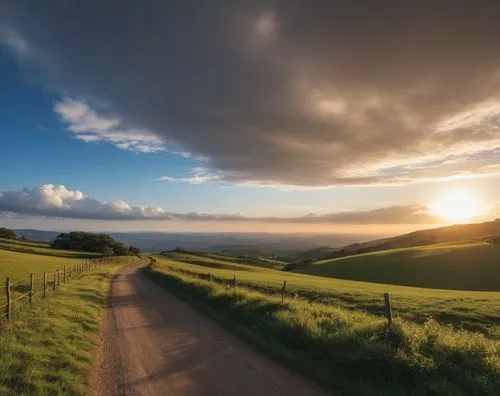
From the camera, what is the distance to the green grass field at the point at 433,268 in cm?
6175

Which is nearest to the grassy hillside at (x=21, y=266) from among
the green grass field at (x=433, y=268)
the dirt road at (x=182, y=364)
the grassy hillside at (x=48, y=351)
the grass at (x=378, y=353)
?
the grassy hillside at (x=48, y=351)

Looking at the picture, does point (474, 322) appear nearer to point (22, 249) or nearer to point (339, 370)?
point (339, 370)

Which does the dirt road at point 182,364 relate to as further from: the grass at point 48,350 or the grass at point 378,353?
the grass at point 378,353

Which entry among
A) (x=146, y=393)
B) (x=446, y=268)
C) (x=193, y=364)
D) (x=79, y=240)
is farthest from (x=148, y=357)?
(x=79, y=240)

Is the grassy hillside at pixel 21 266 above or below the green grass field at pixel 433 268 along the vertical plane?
above

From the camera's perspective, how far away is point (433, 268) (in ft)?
235

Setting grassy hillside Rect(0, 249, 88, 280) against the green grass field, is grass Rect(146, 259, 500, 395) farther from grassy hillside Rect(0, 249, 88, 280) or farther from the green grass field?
the green grass field

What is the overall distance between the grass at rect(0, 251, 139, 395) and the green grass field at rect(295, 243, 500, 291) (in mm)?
55033

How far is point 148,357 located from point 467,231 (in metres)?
194

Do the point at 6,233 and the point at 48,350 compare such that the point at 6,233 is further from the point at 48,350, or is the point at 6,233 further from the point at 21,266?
the point at 48,350

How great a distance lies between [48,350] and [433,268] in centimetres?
6953

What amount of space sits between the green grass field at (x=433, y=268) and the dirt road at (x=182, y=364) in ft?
171

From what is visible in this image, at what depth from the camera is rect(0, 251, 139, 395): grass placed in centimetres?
1120

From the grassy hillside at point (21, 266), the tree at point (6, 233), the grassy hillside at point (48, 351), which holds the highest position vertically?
the tree at point (6, 233)
